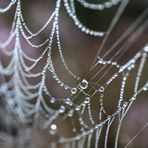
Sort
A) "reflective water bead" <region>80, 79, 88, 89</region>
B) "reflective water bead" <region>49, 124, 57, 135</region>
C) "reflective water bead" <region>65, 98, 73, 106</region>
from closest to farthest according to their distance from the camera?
1. "reflective water bead" <region>80, 79, 88, 89</region>
2. "reflective water bead" <region>65, 98, 73, 106</region>
3. "reflective water bead" <region>49, 124, 57, 135</region>

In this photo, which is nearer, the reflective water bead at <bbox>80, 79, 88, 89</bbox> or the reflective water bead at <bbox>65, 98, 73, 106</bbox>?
the reflective water bead at <bbox>80, 79, 88, 89</bbox>

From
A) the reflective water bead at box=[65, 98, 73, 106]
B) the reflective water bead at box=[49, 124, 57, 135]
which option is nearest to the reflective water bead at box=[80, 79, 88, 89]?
the reflective water bead at box=[65, 98, 73, 106]

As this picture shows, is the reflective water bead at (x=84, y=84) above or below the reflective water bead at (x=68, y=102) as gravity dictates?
above

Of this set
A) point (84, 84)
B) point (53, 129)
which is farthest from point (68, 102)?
point (53, 129)

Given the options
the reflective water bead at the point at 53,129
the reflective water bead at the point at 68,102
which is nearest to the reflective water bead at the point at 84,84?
the reflective water bead at the point at 68,102

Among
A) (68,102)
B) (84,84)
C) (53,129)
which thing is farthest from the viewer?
(53,129)

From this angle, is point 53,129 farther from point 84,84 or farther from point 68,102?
point 84,84

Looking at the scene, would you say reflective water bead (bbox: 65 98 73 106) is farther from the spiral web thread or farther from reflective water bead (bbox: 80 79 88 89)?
reflective water bead (bbox: 80 79 88 89)

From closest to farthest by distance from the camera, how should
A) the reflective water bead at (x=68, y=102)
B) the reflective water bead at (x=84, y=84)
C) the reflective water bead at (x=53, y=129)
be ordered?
the reflective water bead at (x=84, y=84) → the reflective water bead at (x=68, y=102) → the reflective water bead at (x=53, y=129)

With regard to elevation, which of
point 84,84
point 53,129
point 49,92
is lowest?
point 53,129

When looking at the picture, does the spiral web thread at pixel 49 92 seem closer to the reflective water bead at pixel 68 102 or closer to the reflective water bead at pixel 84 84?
the reflective water bead at pixel 68 102

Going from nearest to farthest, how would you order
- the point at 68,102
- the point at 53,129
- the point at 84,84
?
1. the point at 84,84
2. the point at 68,102
3. the point at 53,129
